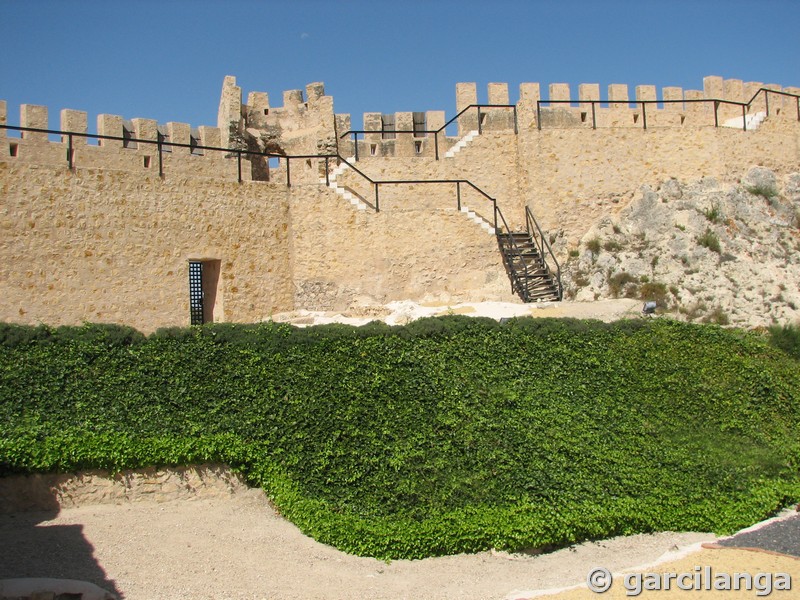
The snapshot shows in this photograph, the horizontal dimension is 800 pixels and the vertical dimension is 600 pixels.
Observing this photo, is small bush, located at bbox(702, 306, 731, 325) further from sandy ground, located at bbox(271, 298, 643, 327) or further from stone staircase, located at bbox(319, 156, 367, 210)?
stone staircase, located at bbox(319, 156, 367, 210)

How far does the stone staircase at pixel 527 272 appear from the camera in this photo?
1695cm

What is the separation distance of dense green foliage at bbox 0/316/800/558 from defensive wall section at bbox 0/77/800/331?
148 inches

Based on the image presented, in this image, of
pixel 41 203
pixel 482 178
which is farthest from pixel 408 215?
pixel 41 203

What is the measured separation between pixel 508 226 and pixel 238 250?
6396 mm

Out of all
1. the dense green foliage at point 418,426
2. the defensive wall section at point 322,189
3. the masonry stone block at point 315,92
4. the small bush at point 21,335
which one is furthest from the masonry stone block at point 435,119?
the small bush at point 21,335

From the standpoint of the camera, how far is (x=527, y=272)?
17.2 metres

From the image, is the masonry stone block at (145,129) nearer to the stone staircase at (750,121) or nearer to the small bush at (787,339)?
the small bush at (787,339)

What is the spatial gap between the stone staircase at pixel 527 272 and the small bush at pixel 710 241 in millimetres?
3310

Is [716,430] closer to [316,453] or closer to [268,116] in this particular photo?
[316,453]

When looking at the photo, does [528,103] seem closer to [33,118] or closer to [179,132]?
[179,132]

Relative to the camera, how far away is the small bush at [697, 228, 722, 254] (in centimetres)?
1734

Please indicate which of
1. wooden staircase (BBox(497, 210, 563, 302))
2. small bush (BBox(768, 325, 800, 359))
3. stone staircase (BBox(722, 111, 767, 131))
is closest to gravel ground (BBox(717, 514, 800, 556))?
small bush (BBox(768, 325, 800, 359))

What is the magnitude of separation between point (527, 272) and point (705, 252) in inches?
151

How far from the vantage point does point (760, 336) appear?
1345cm
